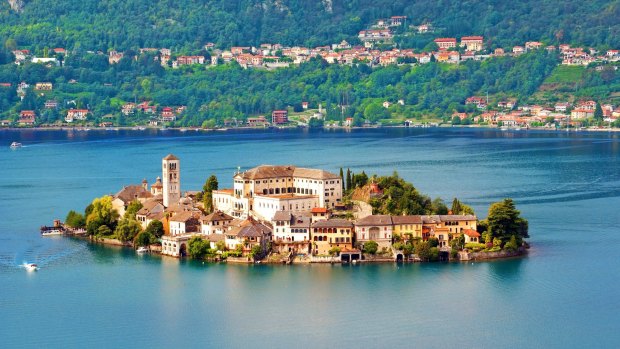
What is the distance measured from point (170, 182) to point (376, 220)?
333 inches

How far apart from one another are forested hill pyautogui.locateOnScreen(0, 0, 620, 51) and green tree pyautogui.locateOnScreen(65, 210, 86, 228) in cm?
7852

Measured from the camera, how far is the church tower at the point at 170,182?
44531 mm

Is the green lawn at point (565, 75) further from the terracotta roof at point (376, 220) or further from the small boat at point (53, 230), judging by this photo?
the terracotta roof at point (376, 220)

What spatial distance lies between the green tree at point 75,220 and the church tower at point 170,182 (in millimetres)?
2783

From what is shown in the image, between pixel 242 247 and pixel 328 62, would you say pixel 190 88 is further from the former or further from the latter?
pixel 242 247

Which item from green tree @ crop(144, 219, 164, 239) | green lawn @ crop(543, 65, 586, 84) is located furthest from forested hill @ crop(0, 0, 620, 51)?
green tree @ crop(144, 219, 164, 239)

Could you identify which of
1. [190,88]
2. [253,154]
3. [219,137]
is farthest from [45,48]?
[253,154]

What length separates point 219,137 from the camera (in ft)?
309

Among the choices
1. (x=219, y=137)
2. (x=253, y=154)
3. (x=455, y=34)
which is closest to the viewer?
(x=253, y=154)

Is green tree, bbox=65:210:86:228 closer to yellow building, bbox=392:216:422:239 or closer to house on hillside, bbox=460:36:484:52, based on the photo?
yellow building, bbox=392:216:422:239

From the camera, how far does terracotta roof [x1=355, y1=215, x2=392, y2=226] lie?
1528 inches

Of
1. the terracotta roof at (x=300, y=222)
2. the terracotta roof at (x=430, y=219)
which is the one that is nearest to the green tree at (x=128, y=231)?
the terracotta roof at (x=300, y=222)

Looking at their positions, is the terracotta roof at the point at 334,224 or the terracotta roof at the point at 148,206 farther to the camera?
Result: the terracotta roof at the point at 148,206

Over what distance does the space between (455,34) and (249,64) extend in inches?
760
